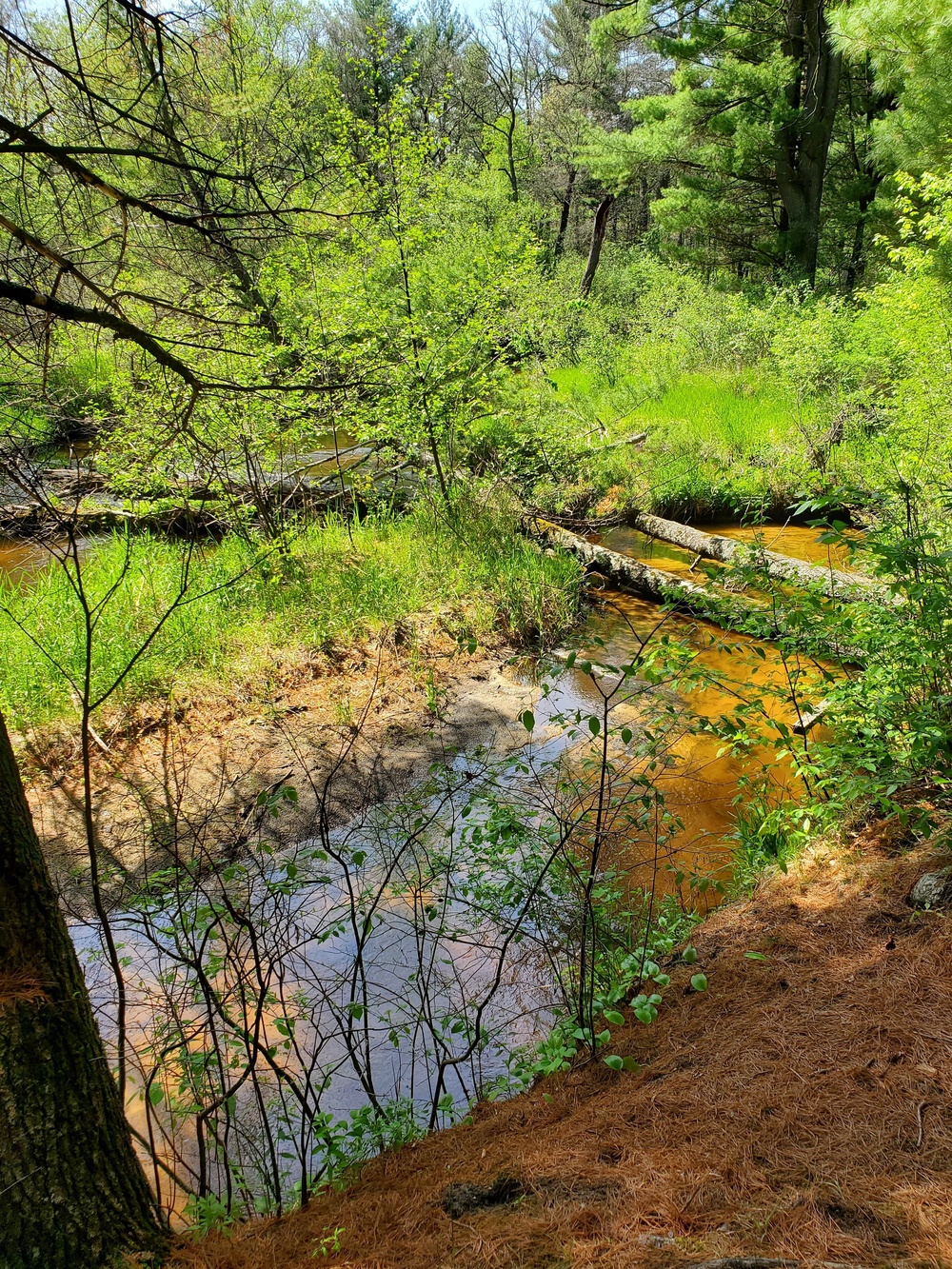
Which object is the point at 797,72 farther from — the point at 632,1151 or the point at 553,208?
the point at 632,1151

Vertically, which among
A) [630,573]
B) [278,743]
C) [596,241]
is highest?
[596,241]

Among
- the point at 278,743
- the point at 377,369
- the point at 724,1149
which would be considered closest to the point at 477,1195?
the point at 724,1149

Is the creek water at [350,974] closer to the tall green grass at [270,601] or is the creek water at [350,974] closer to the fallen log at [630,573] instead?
the fallen log at [630,573]

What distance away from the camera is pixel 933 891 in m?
3.03

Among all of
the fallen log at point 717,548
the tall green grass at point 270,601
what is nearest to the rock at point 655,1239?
the tall green grass at point 270,601

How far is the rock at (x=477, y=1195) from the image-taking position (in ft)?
6.68

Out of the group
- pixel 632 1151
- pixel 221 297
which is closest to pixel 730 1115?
pixel 632 1151

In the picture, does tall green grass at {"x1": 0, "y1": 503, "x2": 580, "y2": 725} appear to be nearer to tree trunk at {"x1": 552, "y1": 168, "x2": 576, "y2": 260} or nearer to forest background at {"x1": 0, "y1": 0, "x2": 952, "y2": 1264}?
forest background at {"x1": 0, "y1": 0, "x2": 952, "y2": 1264}

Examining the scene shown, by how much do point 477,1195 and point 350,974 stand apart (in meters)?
1.49

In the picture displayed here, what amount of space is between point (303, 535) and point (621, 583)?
362 cm

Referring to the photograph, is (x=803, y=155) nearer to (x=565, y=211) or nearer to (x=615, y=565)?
(x=565, y=211)

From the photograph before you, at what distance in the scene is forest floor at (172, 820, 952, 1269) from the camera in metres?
1.73

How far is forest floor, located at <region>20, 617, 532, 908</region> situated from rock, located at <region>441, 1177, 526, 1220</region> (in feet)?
8.05

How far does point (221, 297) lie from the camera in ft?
23.8
